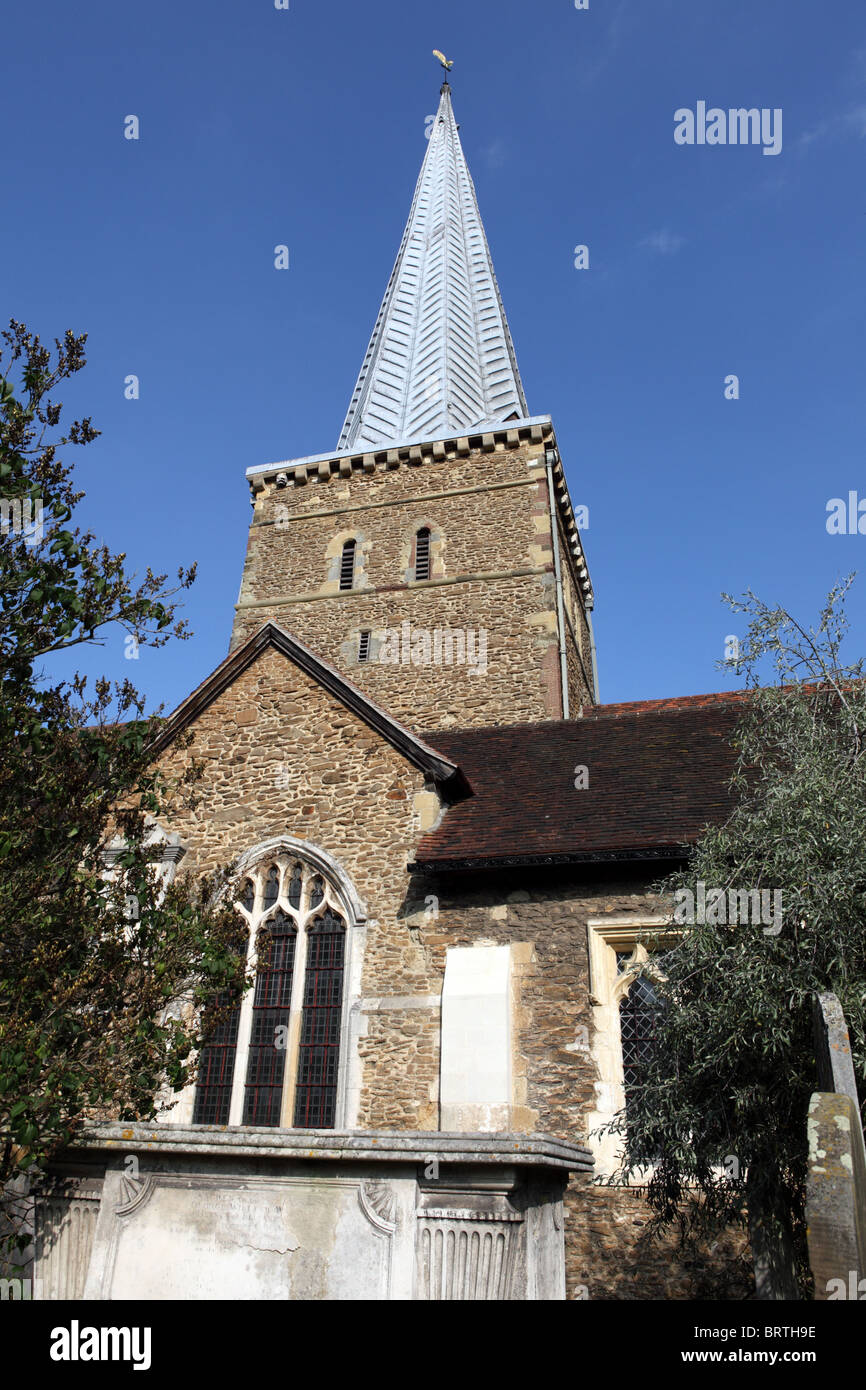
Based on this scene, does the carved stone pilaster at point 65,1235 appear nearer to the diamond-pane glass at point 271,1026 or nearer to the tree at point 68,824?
the tree at point 68,824

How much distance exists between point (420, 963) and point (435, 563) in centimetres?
1199

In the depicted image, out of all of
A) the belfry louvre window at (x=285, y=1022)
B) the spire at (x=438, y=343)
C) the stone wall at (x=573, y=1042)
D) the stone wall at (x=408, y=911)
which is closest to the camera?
the stone wall at (x=573, y=1042)

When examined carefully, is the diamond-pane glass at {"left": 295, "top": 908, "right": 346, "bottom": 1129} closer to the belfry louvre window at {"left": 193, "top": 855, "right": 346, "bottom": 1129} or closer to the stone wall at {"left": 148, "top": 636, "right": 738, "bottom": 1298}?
the belfry louvre window at {"left": 193, "top": 855, "right": 346, "bottom": 1129}

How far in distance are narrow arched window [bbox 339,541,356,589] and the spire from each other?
10.7 feet

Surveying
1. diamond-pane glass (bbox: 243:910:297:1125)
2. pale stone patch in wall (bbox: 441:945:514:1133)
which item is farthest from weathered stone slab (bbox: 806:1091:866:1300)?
diamond-pane glass (bbox: 243:910:297:1125)

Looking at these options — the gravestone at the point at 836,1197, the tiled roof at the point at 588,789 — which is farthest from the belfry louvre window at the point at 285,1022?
the gravestone at the point at 836,1197

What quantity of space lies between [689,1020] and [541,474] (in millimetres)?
15769

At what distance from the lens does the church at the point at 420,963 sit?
4.69 metres

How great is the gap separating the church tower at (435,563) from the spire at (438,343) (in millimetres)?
133

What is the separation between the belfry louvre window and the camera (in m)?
9.50

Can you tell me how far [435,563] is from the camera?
20266 millimetres

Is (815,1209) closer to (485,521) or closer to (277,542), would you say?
(485,521)

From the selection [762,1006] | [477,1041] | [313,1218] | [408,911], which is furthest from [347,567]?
[313,1218]

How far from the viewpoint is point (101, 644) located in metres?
6.48
